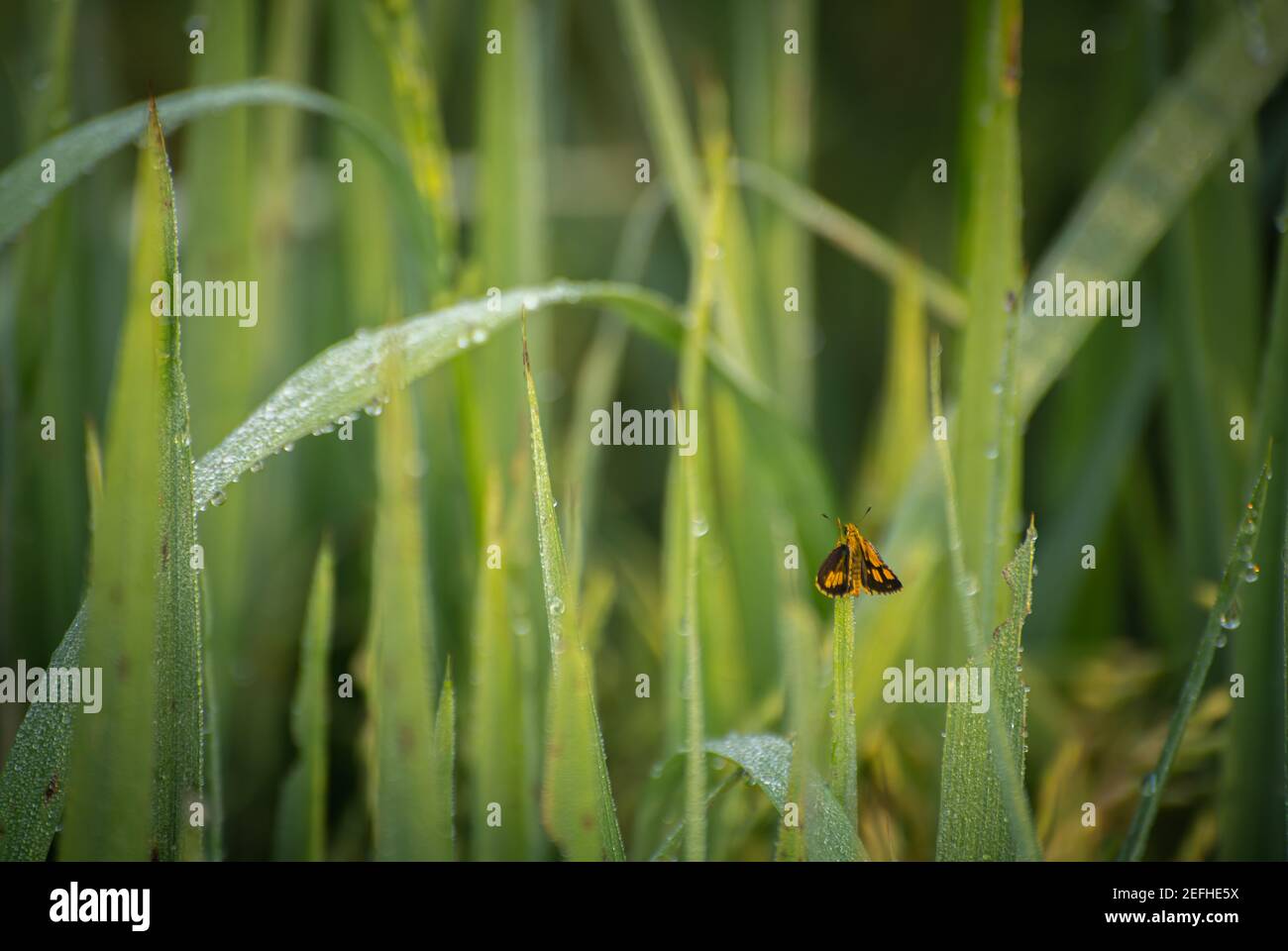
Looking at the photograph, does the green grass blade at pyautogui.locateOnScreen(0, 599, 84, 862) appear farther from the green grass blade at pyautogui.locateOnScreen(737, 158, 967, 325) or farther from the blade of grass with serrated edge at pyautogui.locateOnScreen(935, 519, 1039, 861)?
the green grass blade at pyautogui.locateOnScreen(737, 158, 967, 325)

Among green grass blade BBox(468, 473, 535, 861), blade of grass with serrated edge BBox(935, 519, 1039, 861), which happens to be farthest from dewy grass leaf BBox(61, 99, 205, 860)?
blade of grass with serrated edge BBox(935, 519, 1039, 861)

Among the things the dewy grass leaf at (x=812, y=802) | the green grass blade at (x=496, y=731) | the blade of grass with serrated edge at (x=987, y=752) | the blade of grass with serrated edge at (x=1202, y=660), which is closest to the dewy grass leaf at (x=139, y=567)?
the green grass blade at (x=496, y=731)

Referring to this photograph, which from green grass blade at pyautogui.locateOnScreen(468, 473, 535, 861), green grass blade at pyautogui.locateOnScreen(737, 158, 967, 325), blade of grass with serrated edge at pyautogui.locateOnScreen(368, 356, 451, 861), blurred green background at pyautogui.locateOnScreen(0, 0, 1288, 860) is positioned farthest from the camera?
green grass blade at pyautogui.locateOnScreen(737, 158, 967, 325)

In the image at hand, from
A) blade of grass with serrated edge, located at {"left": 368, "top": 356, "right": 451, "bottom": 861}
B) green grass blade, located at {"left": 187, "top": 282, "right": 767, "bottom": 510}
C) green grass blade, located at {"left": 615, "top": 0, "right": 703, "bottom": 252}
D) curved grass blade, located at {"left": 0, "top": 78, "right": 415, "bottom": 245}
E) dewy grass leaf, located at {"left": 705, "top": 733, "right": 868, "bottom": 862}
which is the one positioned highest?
green grass blade, located at {"left": 615, "top": 0, "right": 703, "bottom": 252}

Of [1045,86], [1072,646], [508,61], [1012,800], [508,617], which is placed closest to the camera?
[1012,800]

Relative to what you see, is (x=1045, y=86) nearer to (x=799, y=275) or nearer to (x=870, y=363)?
(x=870, y=363)

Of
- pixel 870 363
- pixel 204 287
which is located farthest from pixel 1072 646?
pixel 204 287

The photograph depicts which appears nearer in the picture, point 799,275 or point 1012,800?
point 1012,800
